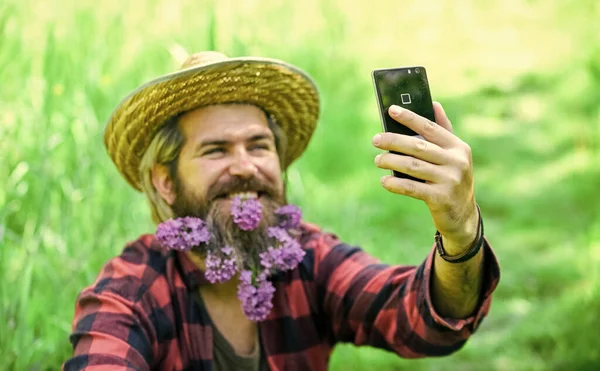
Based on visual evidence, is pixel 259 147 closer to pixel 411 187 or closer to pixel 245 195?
pixel 245 195

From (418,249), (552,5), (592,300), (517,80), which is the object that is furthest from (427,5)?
(592,300)

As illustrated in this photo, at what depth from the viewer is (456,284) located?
2051 millimetres

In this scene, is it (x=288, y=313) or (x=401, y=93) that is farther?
(x=288, y=313)

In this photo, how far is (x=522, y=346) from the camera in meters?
3.72

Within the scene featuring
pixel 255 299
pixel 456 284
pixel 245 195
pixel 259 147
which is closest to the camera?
pixel 456 284

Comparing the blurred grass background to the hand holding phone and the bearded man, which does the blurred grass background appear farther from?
the hand holding phone

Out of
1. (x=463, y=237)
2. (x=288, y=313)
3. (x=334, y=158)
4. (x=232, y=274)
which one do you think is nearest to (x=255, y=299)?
(x=232, y=274)

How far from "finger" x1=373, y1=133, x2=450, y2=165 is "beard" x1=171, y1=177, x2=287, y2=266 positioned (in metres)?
0.78

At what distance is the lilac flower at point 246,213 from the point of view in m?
2.39

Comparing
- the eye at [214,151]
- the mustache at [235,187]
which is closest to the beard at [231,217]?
the mustache at [235,187]

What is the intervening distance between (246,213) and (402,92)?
2.30 ft

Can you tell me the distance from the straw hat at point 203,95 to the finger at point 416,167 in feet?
2.78

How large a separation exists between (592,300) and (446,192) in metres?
2.27

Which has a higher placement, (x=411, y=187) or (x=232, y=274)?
(x=411, y=187)
